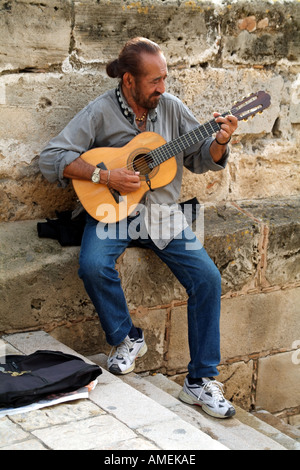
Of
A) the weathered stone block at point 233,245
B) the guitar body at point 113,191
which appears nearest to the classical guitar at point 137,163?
the guitar body at point 113,191

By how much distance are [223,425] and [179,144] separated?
59.4 inches

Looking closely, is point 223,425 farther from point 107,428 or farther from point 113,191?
point 113,191

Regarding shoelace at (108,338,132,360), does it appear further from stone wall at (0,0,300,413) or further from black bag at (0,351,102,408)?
black bag at (0,351,102,408)

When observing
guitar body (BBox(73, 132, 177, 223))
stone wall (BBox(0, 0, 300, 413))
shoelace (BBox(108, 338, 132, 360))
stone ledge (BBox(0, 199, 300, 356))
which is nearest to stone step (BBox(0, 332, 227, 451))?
shoelace (BBox(108, 338, 132, 360))

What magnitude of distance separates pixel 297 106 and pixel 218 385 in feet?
7.06

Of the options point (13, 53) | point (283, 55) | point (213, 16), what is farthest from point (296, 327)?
point (13, 53)

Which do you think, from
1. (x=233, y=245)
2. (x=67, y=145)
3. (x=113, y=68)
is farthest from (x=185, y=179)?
(x=67, y=145)

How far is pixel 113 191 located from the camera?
347 cm

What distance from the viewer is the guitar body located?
11.4ft

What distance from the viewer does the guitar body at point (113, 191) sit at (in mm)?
3482

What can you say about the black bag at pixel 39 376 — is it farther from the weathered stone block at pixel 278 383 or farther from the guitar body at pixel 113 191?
the weathered stone block at pixel 278 383

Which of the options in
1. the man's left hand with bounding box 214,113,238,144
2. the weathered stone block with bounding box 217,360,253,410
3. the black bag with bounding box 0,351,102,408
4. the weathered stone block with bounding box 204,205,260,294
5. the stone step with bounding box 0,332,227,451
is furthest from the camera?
the weathered stone block with bounding box 217,360,253,410

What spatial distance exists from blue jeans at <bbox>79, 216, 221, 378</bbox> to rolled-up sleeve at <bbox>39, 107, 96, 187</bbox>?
327 millimetres

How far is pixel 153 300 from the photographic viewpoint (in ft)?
12.7
